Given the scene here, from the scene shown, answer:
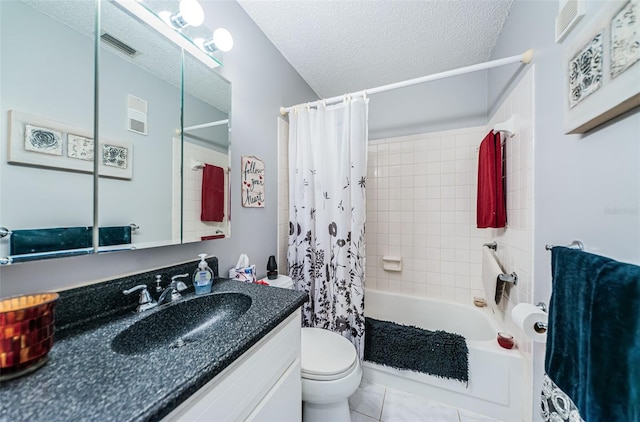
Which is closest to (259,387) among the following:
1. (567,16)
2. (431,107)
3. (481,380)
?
(481,380)

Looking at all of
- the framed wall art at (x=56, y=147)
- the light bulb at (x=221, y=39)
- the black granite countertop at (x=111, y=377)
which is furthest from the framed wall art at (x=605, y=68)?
the framed wall art at (x=56, y=147)

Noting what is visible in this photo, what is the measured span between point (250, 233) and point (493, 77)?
2.25 metres

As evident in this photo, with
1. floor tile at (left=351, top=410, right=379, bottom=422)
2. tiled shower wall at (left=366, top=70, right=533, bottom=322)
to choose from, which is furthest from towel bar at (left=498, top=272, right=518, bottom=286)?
floor tile at (left=351, top=410, right=379, bottom=422)

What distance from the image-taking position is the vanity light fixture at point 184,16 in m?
0.99

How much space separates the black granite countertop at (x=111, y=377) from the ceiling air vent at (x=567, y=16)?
153 cm

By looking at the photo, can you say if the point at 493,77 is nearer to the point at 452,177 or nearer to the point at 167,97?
the point at 452,177

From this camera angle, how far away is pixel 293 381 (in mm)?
864

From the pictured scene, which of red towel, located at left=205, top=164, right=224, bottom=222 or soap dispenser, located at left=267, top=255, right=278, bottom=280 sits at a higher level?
red towel, located at left=205, top=164, right=224, bottom=222

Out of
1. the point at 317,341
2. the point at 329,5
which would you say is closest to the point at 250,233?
the point at 317,341

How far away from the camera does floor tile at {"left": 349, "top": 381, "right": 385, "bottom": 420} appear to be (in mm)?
1375

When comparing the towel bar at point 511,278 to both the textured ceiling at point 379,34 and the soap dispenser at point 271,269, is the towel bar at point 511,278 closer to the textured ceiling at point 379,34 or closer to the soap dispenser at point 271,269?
the soap dispenser at point 271,269

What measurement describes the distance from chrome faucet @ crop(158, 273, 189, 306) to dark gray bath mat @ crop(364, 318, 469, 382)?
1203 mm

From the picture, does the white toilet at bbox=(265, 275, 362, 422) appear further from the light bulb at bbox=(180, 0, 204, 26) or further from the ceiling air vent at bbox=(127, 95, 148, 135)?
the light bulb at bbox=(180, 0, 204, 26)

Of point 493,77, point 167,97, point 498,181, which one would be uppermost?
point 493,77
